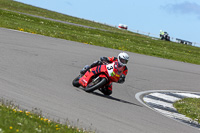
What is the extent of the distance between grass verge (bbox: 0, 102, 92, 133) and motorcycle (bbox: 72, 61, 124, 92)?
378 cm

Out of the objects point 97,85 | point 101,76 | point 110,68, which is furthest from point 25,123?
point 110,68

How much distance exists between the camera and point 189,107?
38.9 feet

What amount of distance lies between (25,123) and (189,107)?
6.87 metres

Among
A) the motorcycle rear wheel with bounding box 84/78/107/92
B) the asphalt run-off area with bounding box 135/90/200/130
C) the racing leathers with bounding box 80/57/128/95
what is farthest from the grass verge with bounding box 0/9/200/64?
the motorcycle rear wheel with bounding box 84/78/107/92

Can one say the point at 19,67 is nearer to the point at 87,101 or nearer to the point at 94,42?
the point at 87,101

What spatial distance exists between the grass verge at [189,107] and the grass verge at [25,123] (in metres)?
5.25

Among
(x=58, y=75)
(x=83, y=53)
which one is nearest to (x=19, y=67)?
(x=58, y=75)

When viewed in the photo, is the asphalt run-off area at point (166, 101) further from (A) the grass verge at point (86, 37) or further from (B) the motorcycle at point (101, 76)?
(A) the grass verge at point (86, 37)

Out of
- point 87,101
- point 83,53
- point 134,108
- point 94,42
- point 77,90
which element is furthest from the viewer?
point 94,42

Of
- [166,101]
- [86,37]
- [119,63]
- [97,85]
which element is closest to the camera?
[97,85]

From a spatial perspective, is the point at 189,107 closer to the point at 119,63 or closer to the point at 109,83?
the point at 109,83

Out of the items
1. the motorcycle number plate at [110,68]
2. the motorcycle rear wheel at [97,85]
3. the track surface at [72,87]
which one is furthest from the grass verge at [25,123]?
the motorcycle number plate at [110,68]

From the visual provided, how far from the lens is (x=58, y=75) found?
12.4 meters

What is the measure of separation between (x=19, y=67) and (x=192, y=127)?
5149 mm
